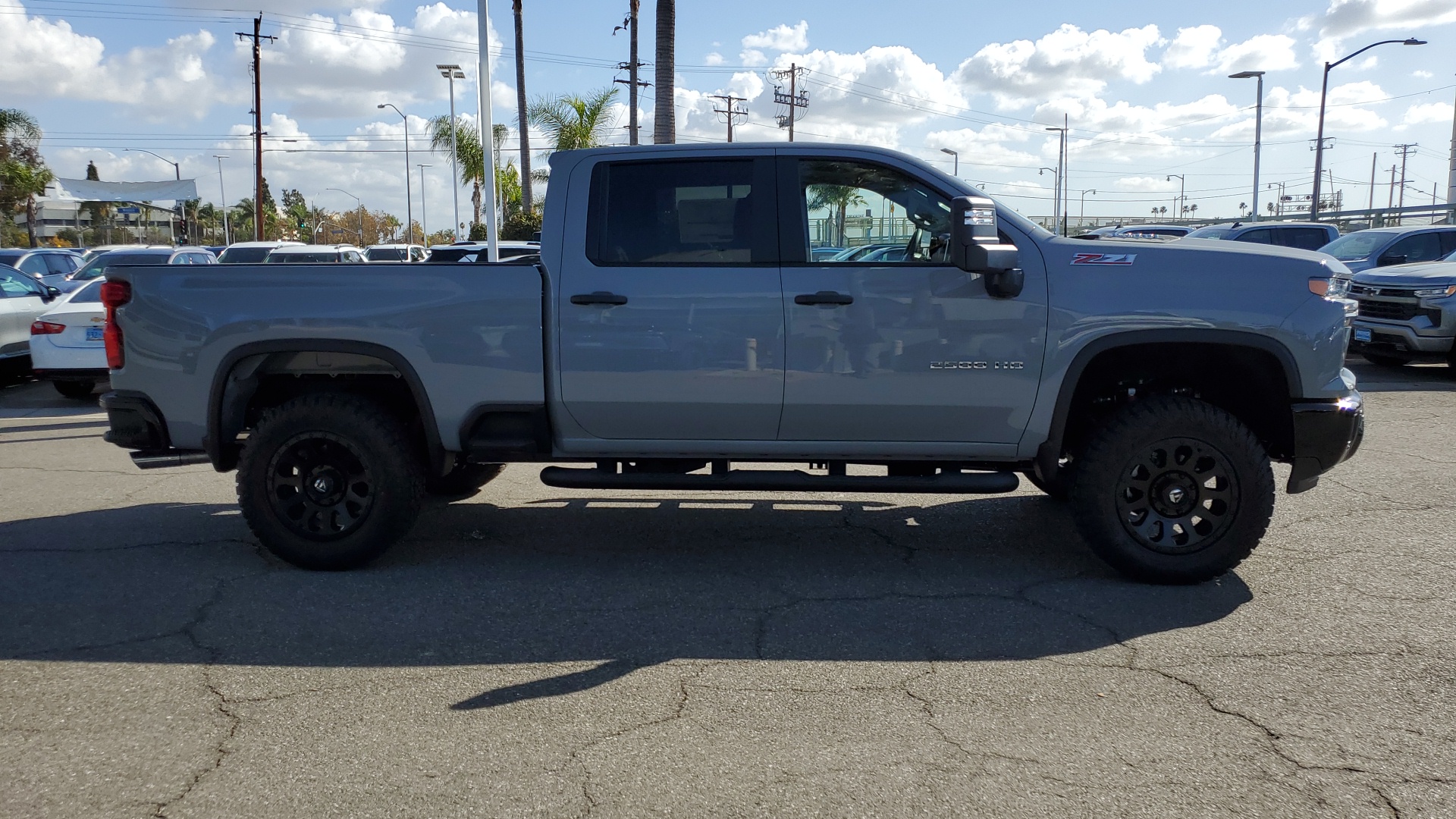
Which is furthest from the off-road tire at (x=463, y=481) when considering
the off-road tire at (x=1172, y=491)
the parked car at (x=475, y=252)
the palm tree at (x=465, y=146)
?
the palm tree at (x=465, y=146)

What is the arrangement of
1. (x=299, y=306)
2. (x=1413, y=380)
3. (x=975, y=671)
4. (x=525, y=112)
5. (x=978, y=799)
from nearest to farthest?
1. (x=978, y=799)
2. (x=975, y=671)
3. (x=299, y=306)
4. (x=1413, y=380)
5. (x=525, y=112)

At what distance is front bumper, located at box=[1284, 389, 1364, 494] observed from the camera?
192 inches

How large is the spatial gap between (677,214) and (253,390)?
2.31 meters

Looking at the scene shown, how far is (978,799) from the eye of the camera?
10.2 feet

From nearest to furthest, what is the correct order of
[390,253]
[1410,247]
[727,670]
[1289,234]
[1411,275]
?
[727,670]
[1411,275]
[1410,247]
[1289,234]
[390,253]

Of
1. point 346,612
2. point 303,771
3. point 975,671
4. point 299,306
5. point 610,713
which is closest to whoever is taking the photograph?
point 303,771

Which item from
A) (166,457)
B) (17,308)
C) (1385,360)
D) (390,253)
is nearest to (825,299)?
(166,457)

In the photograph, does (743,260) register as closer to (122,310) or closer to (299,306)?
(299,306)

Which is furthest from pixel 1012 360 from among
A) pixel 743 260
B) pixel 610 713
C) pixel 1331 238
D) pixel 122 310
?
pixel 1331 238

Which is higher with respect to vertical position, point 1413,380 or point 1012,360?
point 1012,360

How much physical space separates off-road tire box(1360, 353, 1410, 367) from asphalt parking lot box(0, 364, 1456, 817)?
7.58 m

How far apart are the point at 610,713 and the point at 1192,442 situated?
2984mm

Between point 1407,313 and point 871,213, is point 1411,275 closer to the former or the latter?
point 1407,313

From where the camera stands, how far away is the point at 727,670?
4.11 metres
